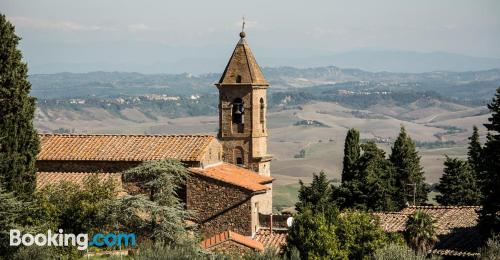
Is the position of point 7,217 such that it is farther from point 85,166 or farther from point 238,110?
point 238,110

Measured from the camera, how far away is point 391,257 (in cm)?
2552

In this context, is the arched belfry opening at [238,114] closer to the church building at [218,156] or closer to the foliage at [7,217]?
the church building at [218,156]

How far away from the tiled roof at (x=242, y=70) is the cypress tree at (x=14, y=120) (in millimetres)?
14203

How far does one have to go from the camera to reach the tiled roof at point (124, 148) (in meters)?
37.7

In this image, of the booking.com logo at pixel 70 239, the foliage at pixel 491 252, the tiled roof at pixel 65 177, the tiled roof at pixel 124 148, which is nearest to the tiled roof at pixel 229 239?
the booking.com logo at pixel 70 239

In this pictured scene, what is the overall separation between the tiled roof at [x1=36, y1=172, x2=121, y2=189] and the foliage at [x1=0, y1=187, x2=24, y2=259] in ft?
22.5

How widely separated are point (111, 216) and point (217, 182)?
5239 millimetres

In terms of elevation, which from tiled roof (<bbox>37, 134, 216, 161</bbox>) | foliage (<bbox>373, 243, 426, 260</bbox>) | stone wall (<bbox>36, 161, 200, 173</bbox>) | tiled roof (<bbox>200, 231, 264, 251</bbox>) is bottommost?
tiled roof (<bbox>200, 231, 264, 251</bbox>)

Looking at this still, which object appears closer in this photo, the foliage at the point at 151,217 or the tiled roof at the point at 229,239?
the foliage at the point at 151,217

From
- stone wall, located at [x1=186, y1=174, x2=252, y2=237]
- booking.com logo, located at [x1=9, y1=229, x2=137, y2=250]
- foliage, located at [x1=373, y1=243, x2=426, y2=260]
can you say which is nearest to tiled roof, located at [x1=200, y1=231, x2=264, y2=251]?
stone wall, located at [x1=186, y1=174, x2=252, y2=237]

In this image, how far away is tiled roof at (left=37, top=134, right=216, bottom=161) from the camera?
37656 millimetres

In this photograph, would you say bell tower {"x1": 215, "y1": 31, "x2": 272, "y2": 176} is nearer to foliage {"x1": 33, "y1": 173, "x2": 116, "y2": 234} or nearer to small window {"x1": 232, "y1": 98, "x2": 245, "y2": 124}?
small window {"x1": 232, "y1": 98, "x2": 245, "y2": 124}

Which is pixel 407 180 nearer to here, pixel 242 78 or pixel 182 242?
pixel 242 78

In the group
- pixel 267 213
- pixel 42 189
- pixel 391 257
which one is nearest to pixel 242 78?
pixel 267 213
